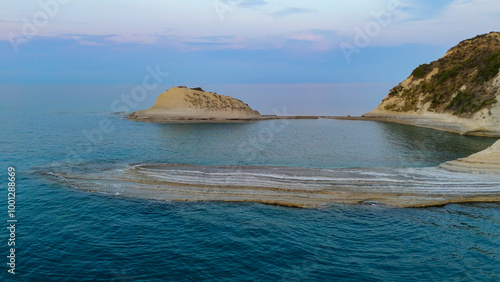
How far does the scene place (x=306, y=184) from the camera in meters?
34.4

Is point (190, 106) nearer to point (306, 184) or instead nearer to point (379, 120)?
point (379, 120)

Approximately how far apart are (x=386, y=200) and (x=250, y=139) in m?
40.8

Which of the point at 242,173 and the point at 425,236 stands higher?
the point at 242,173

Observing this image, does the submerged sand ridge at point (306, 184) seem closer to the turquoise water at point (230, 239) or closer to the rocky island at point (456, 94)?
the turquoise water at point (230, 239)

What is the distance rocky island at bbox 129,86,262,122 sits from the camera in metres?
103

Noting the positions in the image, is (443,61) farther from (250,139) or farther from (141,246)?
(141,246)

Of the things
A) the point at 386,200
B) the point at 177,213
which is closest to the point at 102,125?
the point at 177,213

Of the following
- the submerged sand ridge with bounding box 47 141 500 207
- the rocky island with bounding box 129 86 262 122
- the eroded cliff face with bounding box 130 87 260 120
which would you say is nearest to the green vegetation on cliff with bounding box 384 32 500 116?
the submerged sand ridge with bounding box 47 141 500 207

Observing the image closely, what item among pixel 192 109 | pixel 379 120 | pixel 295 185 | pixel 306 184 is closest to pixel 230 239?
pixel 295 185

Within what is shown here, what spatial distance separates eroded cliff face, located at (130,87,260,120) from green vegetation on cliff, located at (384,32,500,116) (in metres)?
49.2

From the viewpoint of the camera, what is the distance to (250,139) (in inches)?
2746

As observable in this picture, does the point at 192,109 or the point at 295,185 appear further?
the point at 192,109

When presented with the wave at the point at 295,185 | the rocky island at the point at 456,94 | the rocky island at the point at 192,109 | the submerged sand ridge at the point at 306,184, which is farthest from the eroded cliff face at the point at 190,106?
the wave at the point at 295,185

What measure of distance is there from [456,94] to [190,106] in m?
72.3
